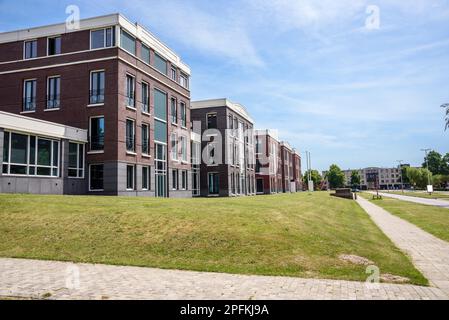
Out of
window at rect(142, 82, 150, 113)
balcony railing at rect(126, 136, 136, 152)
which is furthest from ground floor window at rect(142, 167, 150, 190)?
window at rect(142, 82, 150, 113)

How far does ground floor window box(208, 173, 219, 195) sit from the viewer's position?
155 ft

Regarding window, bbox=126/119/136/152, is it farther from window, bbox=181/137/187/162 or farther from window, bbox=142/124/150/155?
window, bbox=181/137/187/162

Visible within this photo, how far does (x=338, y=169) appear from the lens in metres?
135

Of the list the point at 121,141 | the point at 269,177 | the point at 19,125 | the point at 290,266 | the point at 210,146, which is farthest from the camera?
the point at 269,177

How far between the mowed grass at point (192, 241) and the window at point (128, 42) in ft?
57.8

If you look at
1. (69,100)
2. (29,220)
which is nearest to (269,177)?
(69,100)

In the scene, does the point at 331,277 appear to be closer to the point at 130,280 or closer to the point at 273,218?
the point at 130,280

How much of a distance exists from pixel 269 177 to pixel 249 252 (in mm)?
58520

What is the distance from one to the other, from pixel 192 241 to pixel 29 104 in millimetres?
25117

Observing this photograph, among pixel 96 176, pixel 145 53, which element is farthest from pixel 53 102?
pixel 145 53

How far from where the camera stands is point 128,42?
30.0 meters

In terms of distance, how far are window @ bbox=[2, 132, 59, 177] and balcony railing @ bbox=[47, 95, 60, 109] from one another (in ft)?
17.5

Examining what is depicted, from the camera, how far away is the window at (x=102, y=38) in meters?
28.7

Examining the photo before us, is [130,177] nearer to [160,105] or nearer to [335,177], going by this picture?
[160,105]
